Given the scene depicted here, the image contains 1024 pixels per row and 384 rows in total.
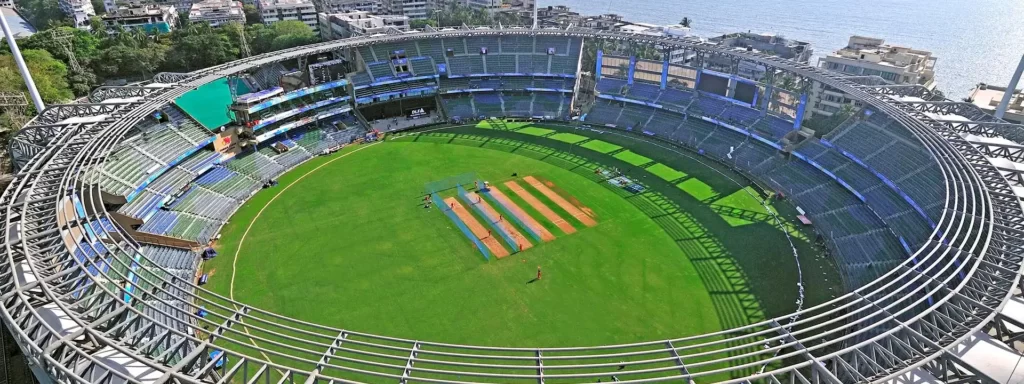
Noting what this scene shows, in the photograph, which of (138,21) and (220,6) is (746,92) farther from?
(220,6)

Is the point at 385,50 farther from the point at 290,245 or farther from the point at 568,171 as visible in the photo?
the point at 290,245

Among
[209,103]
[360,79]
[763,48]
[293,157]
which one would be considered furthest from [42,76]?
[763,48]

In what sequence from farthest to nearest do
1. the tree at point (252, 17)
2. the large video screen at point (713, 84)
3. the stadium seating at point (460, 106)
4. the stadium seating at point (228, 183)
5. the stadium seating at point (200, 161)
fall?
the tree at point (252, 17), the stadium seating at point (460, 106), the large video screen at point (713, 84), the stadium seating at point (200, 161), the stadium seating at point (228, 183)

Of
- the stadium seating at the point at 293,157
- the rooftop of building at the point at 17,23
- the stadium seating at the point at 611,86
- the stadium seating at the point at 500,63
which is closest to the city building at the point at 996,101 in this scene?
the stadium seating at the point at 611,86

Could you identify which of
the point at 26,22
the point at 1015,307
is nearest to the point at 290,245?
the point at 1015,307

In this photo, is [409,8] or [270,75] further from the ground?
[409,8]

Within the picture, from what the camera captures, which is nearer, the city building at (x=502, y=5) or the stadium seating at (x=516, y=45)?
the stadium seating at (x=516, y=45)

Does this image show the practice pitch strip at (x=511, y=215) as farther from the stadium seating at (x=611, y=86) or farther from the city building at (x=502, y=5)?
the city building at (x=502, y=5)
